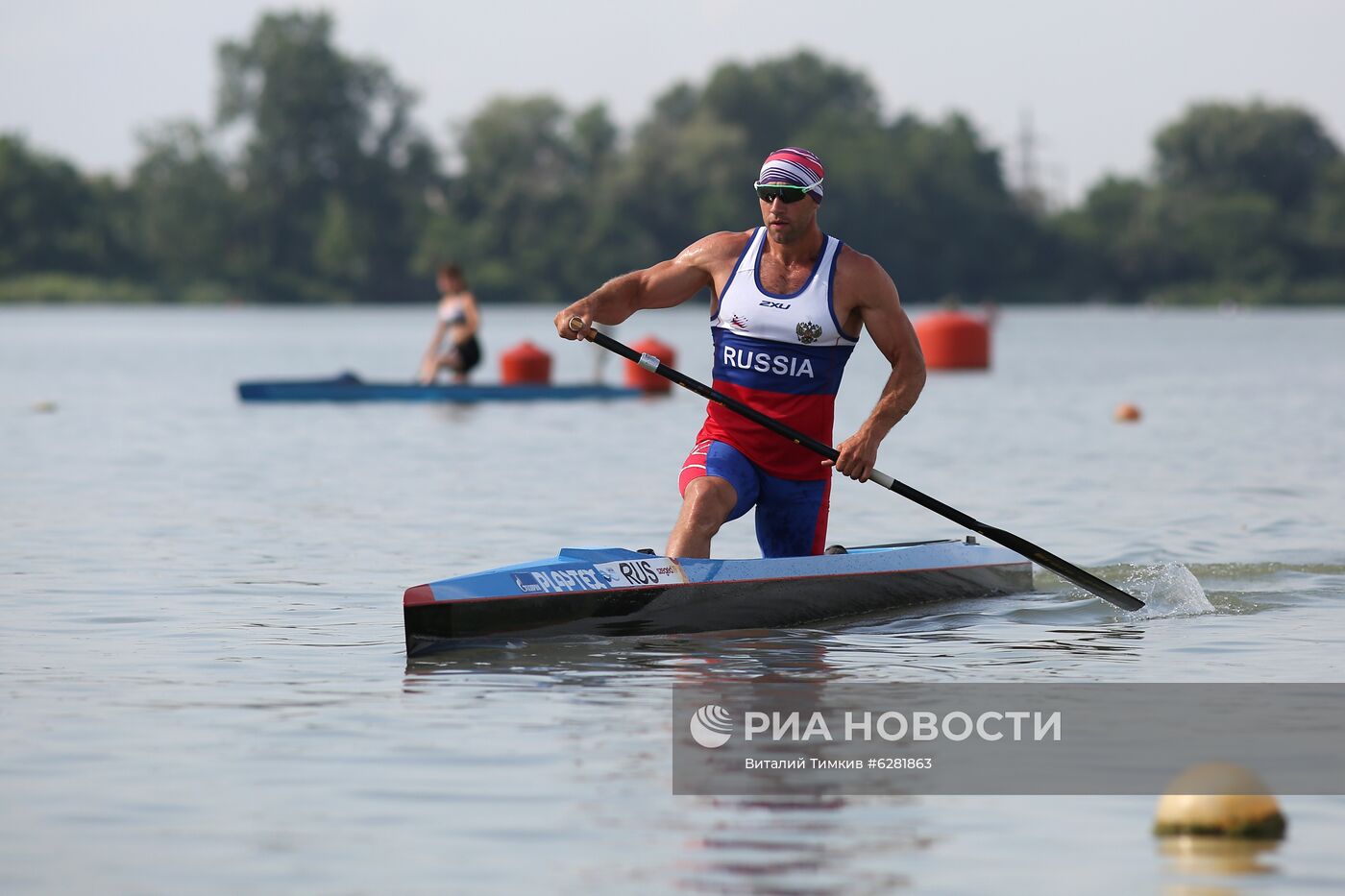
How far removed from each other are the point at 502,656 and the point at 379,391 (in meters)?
17.5

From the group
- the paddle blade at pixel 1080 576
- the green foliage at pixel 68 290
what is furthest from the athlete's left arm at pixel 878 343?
the green foliage at pixel 68 290

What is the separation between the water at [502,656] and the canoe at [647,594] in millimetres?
128

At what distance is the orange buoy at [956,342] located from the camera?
40531 millimetres

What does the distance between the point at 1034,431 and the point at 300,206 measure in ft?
338

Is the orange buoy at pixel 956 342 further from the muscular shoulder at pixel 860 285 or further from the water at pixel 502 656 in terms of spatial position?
the muscular shoulder at pixel 860 285

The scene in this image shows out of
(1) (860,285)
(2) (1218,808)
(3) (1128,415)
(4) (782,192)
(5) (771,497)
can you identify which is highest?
(4) (782,192)

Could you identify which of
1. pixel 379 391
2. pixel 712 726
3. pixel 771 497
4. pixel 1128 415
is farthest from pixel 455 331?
pixel 712 726

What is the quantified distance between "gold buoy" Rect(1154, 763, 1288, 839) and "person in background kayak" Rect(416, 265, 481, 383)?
19507mm

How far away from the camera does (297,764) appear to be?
650 cm

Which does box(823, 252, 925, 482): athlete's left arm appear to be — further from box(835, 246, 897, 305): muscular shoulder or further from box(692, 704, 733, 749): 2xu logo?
box(692, 704, 733, 749): 2xu logo

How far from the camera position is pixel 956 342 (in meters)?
40.4

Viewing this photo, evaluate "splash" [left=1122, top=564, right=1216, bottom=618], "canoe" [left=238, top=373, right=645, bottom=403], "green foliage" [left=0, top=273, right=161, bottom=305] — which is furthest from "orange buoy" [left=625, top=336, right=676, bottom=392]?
"green foliage" [left=0, top=273, right=161, bottom=305]

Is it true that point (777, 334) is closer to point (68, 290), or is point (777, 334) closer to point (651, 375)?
point (651, 375)

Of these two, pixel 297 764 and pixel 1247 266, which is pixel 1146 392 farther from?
pixel 1247 266
